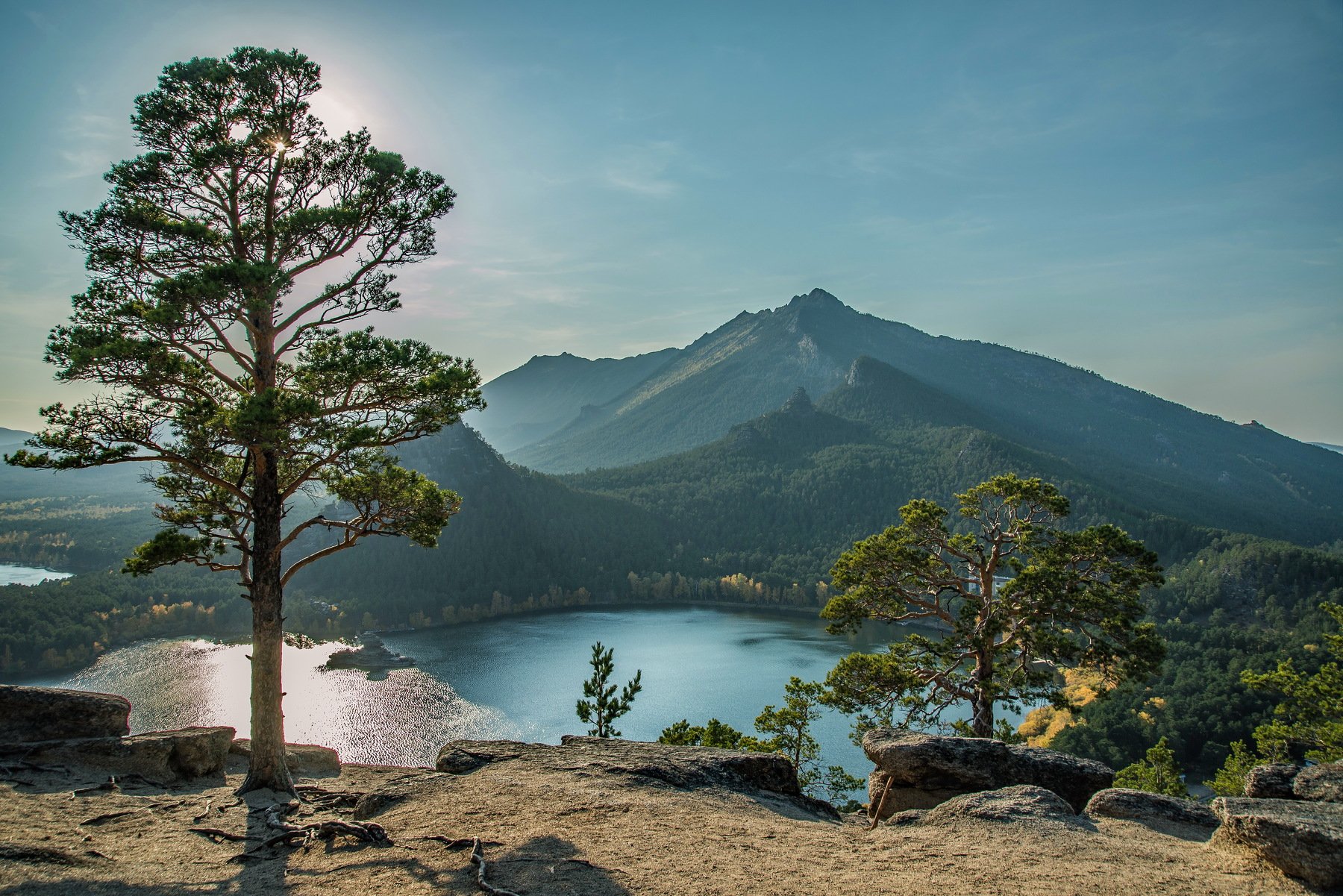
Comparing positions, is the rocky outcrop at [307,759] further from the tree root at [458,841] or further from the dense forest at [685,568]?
the dense forest at [685,568]

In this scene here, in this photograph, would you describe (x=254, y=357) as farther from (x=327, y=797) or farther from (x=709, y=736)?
(x=709, y=736)

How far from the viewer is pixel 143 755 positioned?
434 inches

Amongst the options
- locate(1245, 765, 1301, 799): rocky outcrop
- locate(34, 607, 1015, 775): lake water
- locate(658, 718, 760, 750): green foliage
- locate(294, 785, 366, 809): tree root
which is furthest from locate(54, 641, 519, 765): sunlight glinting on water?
locate(1245, 765, 1301, 799): rocky outcrop

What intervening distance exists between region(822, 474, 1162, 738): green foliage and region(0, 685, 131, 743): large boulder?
13.0m

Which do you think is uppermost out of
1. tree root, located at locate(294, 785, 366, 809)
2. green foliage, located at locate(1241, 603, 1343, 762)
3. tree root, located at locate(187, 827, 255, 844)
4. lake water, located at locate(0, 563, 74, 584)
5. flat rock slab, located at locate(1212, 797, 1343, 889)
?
flat rock slab, located at locate(1212, 797, 1343, 889)

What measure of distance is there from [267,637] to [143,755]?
2.37 m

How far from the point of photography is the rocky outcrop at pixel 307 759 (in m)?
12.5

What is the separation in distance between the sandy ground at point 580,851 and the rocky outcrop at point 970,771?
4.94ft

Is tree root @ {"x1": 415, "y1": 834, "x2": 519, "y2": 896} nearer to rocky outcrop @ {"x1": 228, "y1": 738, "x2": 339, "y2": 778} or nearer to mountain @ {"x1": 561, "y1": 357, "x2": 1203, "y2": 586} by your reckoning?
rocky outcrop @ {"x1": 228, "y1": 738, "x2": 339, "y2": 778}

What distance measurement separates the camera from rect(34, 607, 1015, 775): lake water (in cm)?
5853

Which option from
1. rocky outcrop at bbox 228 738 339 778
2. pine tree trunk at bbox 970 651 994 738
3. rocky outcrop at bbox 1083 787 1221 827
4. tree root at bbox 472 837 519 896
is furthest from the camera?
pine tree trunk at bbox 970 651 994 738

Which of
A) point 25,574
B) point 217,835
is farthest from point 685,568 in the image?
point 217,835

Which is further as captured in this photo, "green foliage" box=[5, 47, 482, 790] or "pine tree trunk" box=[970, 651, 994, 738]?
"pine tree trunk" box=[970, 651, 994, 738]

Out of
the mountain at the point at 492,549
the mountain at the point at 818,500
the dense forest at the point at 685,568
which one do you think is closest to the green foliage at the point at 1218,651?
the dense forest at the point at 685,568
